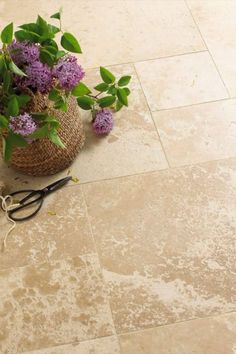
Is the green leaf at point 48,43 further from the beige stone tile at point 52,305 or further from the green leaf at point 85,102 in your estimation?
the beige stone tile at point 52,305

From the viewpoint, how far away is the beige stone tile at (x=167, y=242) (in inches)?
48.8

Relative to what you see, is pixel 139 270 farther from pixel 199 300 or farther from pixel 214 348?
pixel 214 348

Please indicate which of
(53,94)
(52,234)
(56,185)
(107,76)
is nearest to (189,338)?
(52,234)

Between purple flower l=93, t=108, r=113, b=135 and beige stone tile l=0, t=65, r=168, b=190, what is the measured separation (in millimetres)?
33

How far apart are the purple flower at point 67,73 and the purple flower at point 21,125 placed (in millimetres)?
136

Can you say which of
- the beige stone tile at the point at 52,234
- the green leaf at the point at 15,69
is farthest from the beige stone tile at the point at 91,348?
the green leaf at the point at 15,69

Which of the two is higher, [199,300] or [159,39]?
[159,39]

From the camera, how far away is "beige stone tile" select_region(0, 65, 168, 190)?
4.91ft

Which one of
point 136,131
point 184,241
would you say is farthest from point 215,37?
point 184,241

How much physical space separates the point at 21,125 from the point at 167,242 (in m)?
0.55

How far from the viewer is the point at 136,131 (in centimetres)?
159

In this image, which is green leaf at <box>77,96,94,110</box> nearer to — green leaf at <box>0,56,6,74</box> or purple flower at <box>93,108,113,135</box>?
purple flower at <box>93,108,113,135</box>

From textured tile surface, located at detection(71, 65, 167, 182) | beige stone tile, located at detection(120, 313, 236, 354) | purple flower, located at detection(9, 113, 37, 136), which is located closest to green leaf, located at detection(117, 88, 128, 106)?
textured tile surface, located at detection(71, 65, 167, 182)

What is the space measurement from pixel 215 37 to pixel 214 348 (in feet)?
4.04
